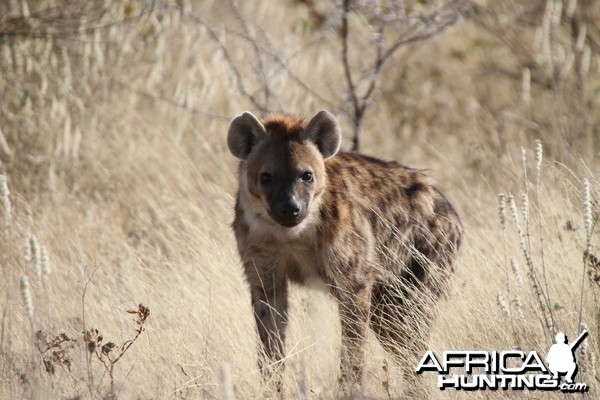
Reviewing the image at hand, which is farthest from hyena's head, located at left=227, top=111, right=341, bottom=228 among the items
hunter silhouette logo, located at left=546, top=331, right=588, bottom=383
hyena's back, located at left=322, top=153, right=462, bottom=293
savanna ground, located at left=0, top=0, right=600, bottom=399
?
hunter silhouette logo, located at left=546, top=331, right=588, bottom=383

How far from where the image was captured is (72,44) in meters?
8.49

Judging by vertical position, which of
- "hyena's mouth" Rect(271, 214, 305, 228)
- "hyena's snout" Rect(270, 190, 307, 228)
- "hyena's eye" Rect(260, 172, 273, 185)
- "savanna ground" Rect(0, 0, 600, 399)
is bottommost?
"savanna ground" Rect(0, 0, 600, 399)

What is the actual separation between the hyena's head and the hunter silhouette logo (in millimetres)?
1339

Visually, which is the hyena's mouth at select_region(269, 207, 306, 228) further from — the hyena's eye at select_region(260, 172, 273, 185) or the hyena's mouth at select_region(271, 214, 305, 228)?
the hyena's eye at select_region(260, 172, 273, 185)

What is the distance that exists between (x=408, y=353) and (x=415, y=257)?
56 cm

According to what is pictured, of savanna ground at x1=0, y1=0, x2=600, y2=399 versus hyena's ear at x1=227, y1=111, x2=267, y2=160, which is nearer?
savanna ground at x1=0, y1=0, x2=600, y2=399

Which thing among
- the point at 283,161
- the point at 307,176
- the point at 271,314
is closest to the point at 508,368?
the point at 271,314

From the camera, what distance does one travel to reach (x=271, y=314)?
Answer: 4.61m

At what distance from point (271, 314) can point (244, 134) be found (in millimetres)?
966

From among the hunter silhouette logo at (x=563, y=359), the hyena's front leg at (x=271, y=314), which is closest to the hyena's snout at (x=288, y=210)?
the hyena's front leg at (x=271, y=314)

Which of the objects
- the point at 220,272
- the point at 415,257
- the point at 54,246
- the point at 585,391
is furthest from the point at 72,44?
the point at 585,391

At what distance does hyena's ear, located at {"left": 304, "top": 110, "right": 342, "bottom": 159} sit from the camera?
4875 millimetres

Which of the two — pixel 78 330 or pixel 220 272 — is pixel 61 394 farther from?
pixel 220 272

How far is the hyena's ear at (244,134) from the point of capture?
4.84 metres
